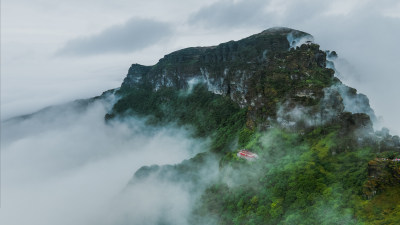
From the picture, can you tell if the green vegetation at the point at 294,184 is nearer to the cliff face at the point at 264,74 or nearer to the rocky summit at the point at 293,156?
the rocky summit at the point at 293,156

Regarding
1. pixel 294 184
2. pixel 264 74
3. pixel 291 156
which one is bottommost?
pixel 294 184

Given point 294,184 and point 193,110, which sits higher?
point 193,110

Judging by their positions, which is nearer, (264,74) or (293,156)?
(293,156)

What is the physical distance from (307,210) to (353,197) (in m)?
5.75

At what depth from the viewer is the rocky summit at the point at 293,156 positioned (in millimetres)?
35062

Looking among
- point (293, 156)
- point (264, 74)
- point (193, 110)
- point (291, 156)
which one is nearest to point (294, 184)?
point (293, 156)

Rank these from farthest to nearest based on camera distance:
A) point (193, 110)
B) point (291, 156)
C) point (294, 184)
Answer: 1. point (193, 110)
2. point (291, 156)
3. point (294, 184)

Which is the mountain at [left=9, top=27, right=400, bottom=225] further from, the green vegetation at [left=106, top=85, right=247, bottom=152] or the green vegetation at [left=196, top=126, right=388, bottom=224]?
the green vegetation at [left=106, top=85, right=247, bottom=152]

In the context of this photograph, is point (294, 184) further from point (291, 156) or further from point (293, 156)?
point (291, 156)

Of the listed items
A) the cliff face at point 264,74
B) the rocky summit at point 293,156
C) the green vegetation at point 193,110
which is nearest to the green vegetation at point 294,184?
the rocky summit at point 293,156

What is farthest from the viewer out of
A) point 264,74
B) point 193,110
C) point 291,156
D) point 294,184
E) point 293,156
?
point 193,110

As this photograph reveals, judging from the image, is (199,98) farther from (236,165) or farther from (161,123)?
(236,165)

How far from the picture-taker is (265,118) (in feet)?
199

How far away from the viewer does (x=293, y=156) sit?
48250mm
